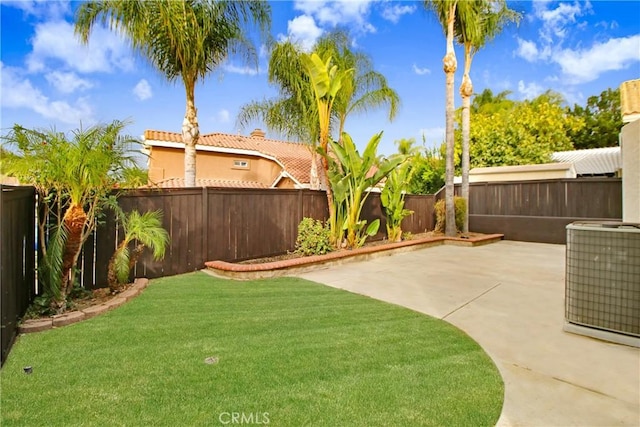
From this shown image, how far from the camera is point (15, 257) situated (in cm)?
354

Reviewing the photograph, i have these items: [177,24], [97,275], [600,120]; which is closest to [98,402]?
[97,275]

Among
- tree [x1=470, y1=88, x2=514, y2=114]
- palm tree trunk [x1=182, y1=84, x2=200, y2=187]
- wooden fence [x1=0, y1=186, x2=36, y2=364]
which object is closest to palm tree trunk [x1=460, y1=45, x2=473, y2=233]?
palm tree trunk [x1=182, y1=84, x2=200, y2=187]

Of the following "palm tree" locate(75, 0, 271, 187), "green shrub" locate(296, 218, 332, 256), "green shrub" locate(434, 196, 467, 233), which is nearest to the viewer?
"palm tree" locate(75, 0, 271, 187)

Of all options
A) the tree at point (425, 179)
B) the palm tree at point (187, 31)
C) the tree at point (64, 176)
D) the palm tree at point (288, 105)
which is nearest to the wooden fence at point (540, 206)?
the tree at point (425, 179)

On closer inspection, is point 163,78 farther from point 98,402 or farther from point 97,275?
point 98,402

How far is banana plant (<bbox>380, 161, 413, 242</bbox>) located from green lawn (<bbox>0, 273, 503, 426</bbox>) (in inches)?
244

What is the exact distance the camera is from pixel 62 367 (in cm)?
282

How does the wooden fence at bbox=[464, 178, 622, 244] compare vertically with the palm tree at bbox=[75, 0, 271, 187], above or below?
below

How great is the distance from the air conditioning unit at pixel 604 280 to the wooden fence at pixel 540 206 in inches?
350

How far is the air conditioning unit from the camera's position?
3371mm

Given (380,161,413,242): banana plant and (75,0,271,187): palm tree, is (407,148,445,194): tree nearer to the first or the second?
(380,161,413,242): banana plant

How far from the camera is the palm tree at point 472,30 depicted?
11.5 meters

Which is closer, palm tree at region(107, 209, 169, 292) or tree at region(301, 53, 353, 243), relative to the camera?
palm tree at region(107, 209, 169, 292)

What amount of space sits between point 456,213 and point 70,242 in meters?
11.4
